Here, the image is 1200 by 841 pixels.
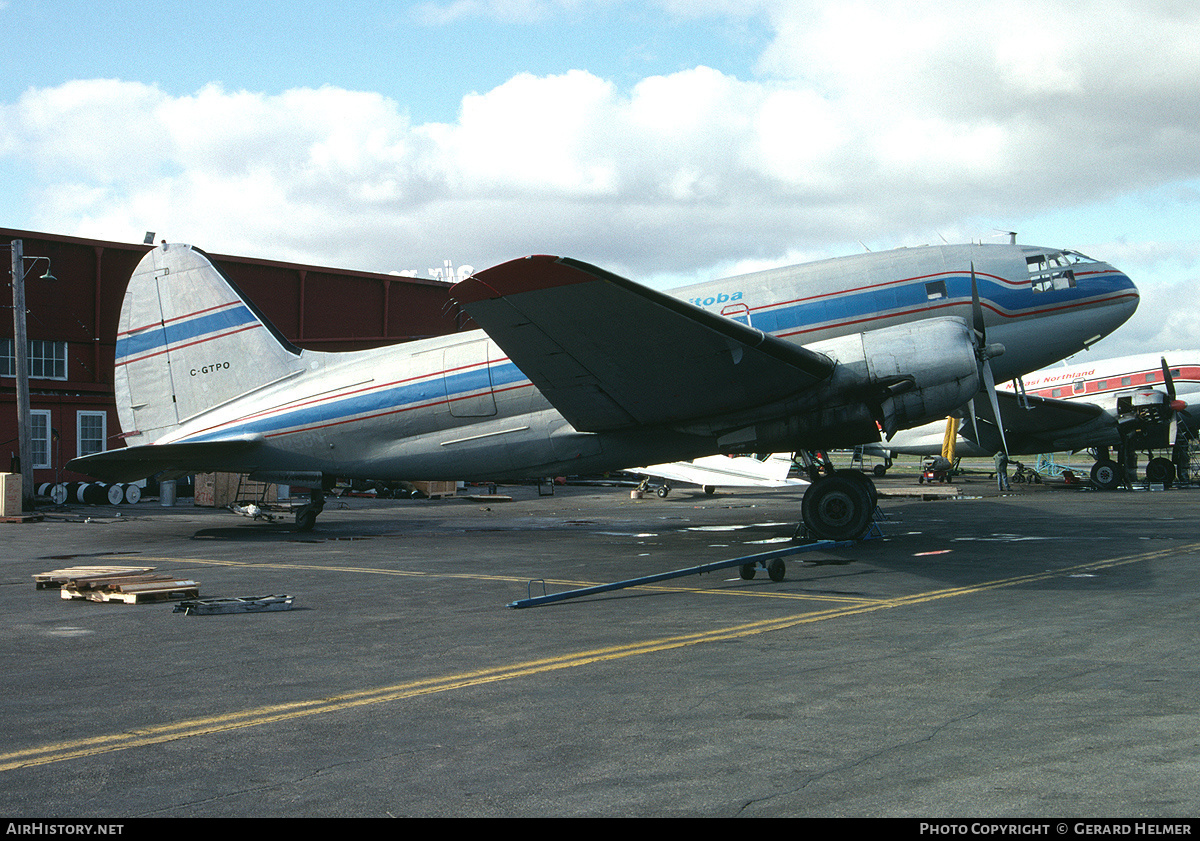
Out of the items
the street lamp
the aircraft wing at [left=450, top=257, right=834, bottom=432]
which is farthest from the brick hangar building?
the aircraft wing at [left=450, top=257, right=834, bottom=432]

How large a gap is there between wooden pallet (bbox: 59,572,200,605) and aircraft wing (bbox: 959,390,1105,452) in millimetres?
32157

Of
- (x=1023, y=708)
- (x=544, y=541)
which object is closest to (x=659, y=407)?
(x=544, y=541)

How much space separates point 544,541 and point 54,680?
40.2ft

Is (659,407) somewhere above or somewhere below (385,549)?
above

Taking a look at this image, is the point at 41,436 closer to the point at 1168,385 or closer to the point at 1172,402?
the point at 1168,385

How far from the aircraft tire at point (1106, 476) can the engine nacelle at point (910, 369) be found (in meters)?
27.2

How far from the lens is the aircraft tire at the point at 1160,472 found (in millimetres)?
39344

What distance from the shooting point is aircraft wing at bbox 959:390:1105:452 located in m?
37.7

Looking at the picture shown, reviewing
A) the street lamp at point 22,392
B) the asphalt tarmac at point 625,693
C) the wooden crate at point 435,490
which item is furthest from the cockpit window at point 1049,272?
the street lamp at point 22,392

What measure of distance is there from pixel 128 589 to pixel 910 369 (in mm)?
12644

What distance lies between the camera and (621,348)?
1476 centimetres

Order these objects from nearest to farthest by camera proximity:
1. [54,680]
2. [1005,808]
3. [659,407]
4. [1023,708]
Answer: [1005,808]
[1023,708]
[54,680]
[659,407]

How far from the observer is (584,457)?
18.5 m

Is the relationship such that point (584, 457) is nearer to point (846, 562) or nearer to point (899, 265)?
point (846, 562)
